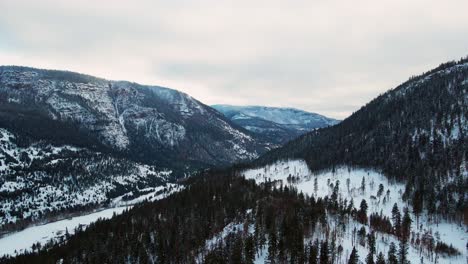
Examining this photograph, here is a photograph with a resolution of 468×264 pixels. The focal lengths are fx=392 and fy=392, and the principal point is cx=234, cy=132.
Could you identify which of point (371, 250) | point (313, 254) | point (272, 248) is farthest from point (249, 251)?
point (371, 250)

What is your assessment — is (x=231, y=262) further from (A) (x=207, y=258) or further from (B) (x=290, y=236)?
(B) (x=290, y=236)

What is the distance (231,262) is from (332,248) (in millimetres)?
49397

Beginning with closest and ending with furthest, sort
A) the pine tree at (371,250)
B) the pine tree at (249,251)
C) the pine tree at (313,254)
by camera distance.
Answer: the pine tree at (313,254)
the pine tree at (371,250)
the pine tree at (249,251)

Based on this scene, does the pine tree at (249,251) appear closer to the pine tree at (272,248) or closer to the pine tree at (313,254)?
the pine tree at (272,248)

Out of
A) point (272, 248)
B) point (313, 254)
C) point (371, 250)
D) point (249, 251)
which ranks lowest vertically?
point (371, 250)

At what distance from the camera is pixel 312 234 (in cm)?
19988

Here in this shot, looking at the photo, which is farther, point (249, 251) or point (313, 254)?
point (249, 251)

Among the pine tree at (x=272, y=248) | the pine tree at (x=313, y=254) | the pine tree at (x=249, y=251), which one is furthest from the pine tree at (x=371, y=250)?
the pine tree at (x=249, y=251)

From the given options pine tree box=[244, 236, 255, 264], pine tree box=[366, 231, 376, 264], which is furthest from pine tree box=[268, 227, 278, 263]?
pine tree box=[366, 231, 376, 264]

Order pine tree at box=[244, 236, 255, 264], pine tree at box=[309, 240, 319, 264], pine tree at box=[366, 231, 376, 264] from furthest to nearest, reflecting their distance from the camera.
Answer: pine tree at box=[244, 236, 255, 264], pine tree at box=[366, 231, 376, 264], pine tree at box=[309, 240, 319, 264]

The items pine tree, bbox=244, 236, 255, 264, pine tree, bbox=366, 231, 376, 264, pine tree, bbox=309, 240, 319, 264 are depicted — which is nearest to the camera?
pine tree, bbox=309, 240, 319, 264

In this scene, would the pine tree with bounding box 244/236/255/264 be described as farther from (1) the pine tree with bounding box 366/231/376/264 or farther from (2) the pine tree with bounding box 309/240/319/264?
(1) the pine tree with bounding box 366/231/376/264

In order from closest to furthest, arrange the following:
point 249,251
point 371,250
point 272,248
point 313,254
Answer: point 313,254 < point 272,248 < point 249,251 < point 371,250

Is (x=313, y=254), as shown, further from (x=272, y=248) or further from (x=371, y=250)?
(x=371, y=250)
